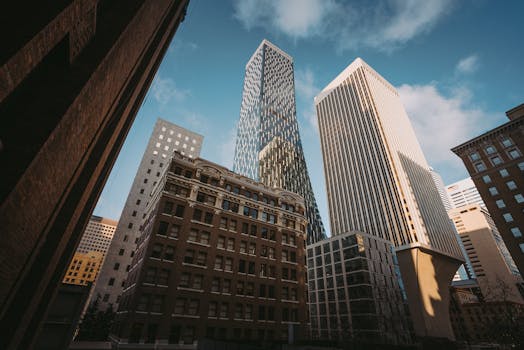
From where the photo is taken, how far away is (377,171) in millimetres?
114562

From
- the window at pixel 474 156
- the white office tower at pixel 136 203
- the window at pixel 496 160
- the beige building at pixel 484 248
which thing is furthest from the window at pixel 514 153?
the beige building at pixel 484 248

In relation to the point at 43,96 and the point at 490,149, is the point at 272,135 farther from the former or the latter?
the point at 43,96

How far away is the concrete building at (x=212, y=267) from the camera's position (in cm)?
2944

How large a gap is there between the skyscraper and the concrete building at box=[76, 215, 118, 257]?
399ft

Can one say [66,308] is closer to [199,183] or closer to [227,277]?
[227,277]

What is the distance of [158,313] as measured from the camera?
29203 millimetres

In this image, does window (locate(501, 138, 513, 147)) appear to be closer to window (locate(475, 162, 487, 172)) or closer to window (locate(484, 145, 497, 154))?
window (locate(484, 145, 497, 154))

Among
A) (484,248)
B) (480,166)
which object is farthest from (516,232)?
(484,248)

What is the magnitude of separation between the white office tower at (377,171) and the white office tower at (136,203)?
6561 cm

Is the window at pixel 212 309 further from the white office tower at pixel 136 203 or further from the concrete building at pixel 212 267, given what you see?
the white office tower at pixel 136 203

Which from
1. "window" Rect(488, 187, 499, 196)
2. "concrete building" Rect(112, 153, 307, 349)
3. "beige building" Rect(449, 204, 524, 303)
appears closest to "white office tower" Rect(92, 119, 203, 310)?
"concrete building" Rect(112, 153, 307, 349)

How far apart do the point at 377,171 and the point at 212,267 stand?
10069 centimetres

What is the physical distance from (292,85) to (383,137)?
5753 cm

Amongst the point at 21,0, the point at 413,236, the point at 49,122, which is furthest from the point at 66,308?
the point at 413,236
